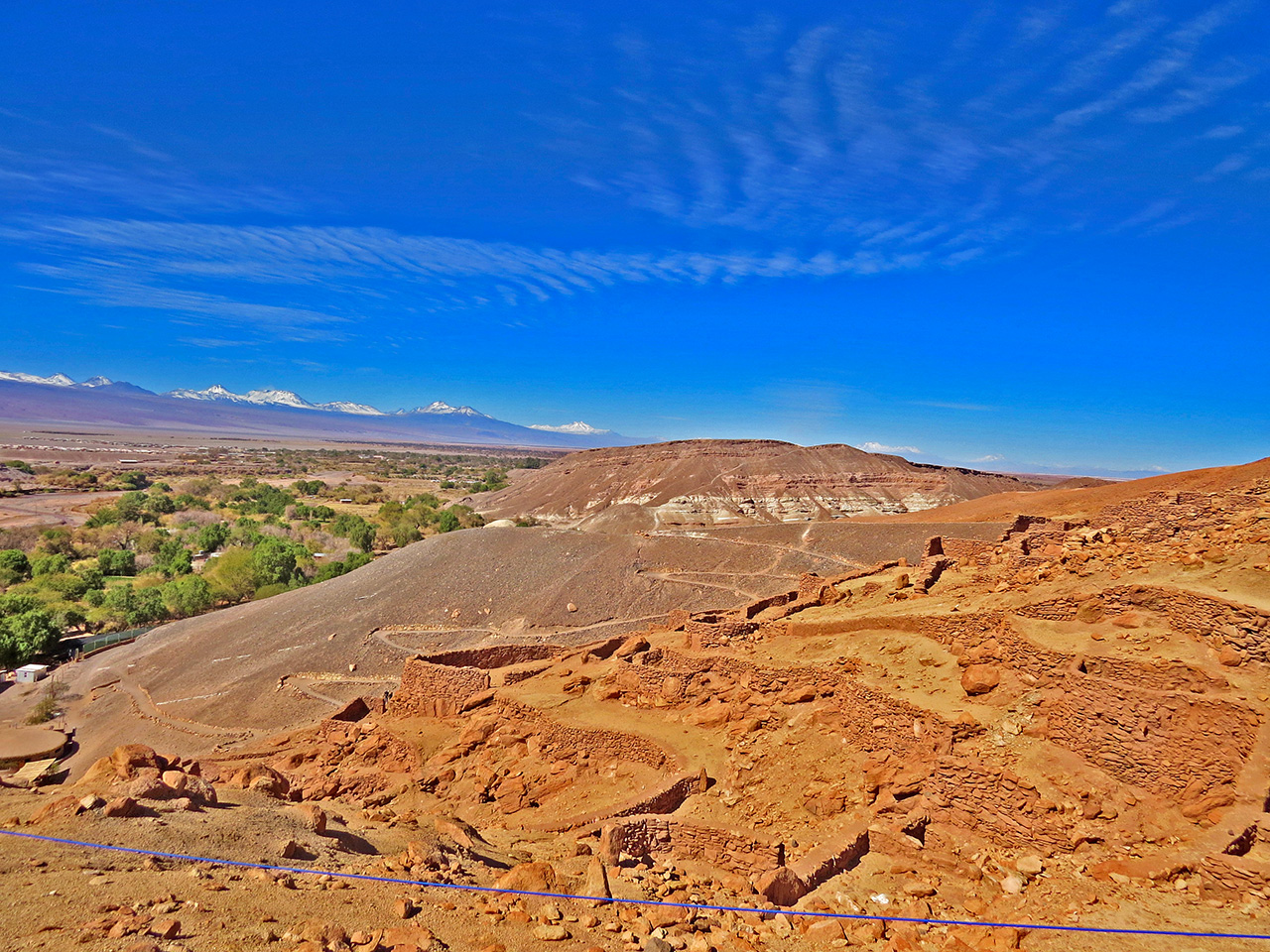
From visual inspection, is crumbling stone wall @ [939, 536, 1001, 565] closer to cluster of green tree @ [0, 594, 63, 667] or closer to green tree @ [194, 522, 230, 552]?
cluster of green tree @ [0, 594, 63, 667]

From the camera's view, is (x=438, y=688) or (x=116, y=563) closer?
(x=438, y=688)

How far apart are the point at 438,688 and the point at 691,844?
8923mm

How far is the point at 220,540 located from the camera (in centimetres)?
5825

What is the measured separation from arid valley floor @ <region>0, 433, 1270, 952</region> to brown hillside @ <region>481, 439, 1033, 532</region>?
4319cm

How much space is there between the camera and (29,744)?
2156 centimetres

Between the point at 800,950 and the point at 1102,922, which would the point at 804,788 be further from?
the point at 1102,922

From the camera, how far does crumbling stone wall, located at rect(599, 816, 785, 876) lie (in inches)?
403

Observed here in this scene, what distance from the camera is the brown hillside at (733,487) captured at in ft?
212

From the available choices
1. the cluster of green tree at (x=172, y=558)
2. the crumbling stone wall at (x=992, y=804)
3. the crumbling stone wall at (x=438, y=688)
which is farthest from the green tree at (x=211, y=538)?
the crumbling stone wall at (x=992, y=804)

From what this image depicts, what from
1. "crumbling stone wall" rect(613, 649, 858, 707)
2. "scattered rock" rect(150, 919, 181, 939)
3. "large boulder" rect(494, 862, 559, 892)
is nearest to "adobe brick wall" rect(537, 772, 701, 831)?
"large boulder" rect(494, 862, 559, 892)

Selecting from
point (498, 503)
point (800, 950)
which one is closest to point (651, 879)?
point (800, 950)

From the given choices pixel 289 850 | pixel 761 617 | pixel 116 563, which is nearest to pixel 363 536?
pixel 116 563

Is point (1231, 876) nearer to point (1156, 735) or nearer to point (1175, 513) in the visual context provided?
point (1156, 735)

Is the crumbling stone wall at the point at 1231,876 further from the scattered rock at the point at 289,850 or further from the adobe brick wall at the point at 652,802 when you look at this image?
the scattered rock at the point at 289,850
